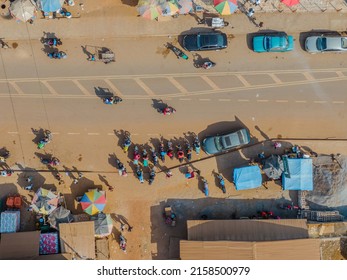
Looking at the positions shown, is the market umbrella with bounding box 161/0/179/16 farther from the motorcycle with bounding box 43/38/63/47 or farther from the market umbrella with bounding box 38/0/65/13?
the motorcycle with bounding box 43/38/63/47

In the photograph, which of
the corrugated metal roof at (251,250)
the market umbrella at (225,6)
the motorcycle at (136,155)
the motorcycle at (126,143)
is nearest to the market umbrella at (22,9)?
the motorcycle at (126,143)

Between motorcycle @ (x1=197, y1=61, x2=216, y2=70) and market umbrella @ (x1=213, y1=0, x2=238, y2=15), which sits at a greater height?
market umbrella @ (x1=213, y1=0, x2=238, y2=15)

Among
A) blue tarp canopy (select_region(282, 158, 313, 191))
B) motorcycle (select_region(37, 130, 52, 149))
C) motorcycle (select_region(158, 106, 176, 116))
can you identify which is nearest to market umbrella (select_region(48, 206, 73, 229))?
motorcycle (select_region(37, 130, 52, 149))

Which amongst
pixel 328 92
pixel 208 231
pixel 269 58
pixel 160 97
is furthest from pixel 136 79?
pixel 328 92

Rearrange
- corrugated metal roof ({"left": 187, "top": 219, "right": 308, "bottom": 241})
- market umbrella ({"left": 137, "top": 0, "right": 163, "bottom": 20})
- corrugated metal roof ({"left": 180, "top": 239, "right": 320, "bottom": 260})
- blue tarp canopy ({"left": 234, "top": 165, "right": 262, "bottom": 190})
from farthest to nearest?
blue tarp canopy ({"left": 234, "top": 165, "right": 262, "bottom": 190})
market umbrella ({"left": 137, "top": 0, "right": 163, "bottom": 20})
corrugated metal roof ({"left": 187, "top": 219, "right": 308, "bottom": 241})
corrugated metal roof ({"left": 180, "top": 239, "right": 320, "bottom": 260})

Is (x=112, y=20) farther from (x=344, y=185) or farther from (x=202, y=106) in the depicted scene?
(x=344, y=185)

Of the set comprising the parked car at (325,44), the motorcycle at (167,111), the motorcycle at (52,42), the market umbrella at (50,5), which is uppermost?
the market umbrella at (50,5)

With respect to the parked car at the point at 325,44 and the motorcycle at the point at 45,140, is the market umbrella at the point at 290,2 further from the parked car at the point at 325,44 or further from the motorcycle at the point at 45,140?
the motorcycle at the point at 45,140

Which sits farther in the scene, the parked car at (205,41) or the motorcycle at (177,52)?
the motorcycle at (177,52)
